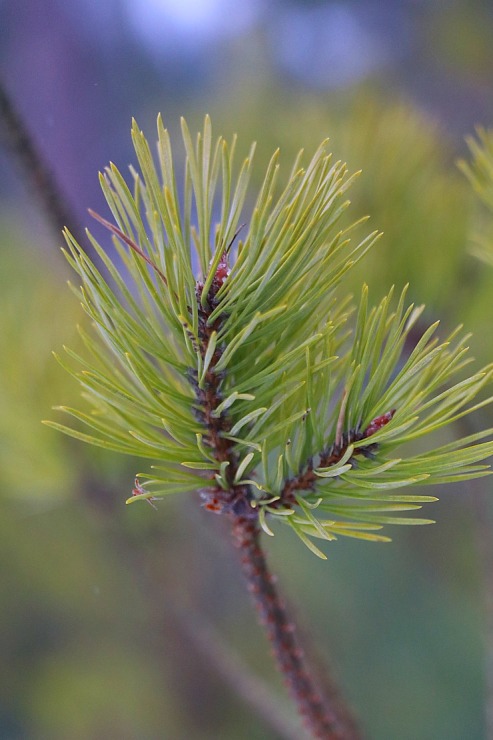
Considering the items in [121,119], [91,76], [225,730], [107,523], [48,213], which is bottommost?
[225,730]

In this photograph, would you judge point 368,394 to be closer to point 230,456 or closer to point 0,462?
point 230,456

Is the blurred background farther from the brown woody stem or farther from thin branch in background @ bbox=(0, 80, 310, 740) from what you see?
the brown woody stem

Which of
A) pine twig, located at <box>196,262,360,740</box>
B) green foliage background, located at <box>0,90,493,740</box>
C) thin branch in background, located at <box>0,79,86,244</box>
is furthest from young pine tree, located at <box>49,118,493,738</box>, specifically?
green foliage background, located at <box>0,90,493,740</box>

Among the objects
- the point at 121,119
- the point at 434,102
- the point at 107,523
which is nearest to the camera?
the point at 107,523

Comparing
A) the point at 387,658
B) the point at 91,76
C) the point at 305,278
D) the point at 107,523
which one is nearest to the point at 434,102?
the point at 387,658

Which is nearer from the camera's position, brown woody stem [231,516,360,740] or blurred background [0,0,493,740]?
brown woody stem [231,516,360,740]

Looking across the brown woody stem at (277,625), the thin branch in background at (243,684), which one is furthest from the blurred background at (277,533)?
the brown woody stem at (277,625)

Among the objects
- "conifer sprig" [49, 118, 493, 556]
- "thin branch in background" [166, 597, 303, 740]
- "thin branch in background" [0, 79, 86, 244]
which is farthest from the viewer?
"thin branch in background" [166, 597, 303, 740]

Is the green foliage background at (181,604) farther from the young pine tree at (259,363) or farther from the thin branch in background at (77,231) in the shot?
the young pine tree at (259,363)
